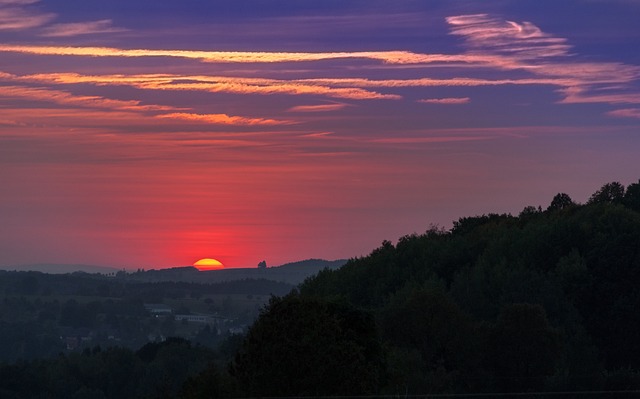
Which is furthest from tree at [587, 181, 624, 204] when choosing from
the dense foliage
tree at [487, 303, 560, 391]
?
tree at [487, 303, 560, 391]

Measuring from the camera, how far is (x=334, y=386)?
135ft

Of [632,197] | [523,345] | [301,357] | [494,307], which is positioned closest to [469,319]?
[523,345]

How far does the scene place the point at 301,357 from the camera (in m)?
41.5

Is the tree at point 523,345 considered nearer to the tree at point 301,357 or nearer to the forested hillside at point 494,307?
the forested hillside at point 494,307

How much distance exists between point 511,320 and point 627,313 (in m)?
13.4

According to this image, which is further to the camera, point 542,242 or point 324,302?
point 542,242

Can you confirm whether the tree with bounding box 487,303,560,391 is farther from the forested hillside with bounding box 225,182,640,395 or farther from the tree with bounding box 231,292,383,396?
the tree with bounding box 231,292,383,396

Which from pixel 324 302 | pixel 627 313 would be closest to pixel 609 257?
pixel 627 313

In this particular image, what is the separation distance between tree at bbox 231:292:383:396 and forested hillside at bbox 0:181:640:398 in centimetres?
5

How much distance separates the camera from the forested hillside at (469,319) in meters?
42.2

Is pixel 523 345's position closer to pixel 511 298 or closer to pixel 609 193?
pixel 511 298

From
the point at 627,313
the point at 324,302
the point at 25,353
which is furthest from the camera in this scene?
the point at 25,353

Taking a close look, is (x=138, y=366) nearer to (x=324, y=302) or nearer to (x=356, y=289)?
(x=356, y=289)

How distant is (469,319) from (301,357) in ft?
Result: 93.8
